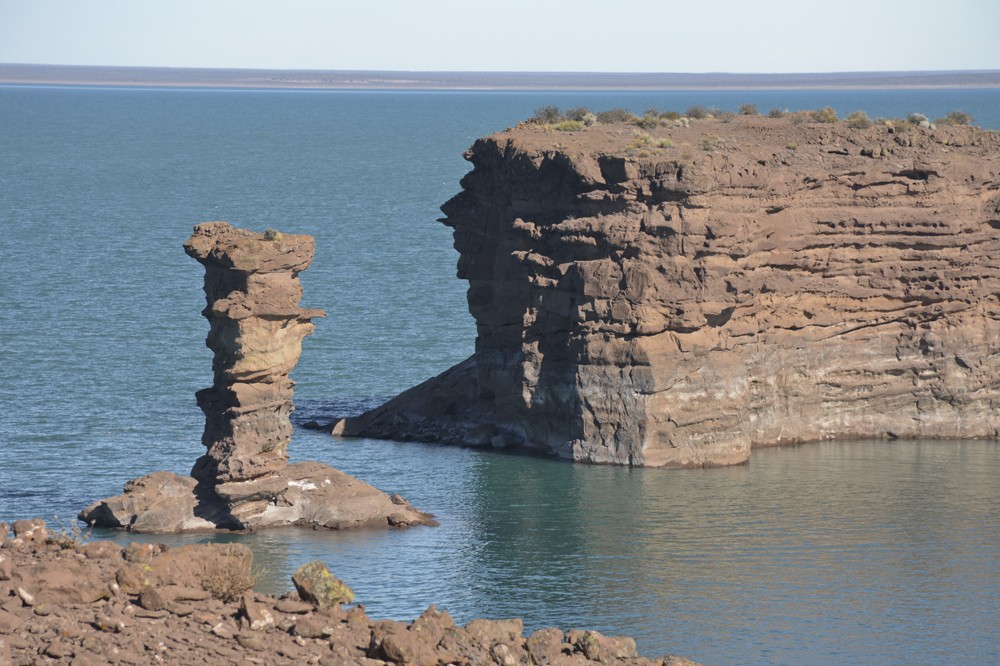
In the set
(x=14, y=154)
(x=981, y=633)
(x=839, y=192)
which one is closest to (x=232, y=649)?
(x=981, y=633)

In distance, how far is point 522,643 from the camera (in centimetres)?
3428

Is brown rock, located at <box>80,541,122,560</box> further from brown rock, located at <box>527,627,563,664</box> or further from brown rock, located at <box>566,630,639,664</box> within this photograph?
brown rock, located at <box>566,630,639,664</box>

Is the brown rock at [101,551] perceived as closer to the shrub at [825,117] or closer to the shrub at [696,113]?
the shrub at [825,117]

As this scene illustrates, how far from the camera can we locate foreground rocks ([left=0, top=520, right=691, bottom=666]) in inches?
1232

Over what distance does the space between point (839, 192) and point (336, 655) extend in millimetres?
33754

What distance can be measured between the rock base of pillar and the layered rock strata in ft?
0.09

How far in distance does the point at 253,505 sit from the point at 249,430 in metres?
2.09

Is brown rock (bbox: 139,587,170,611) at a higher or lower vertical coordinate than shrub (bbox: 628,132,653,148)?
lower

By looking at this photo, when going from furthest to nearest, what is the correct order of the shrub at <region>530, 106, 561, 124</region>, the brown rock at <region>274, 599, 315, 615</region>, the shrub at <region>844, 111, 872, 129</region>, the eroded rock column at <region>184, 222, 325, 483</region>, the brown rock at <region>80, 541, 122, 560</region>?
1. the shrub at <region>530, 106, 561, 124</region>
2. the shrub at <region>844, 111, 872, 129</region>
3. the eroded rock column at <region>184, 222, 325, 483</region>
4. the brown rock at <region>80, 541, 122, 560</region>
5. the brown rock at <region>274, 599, 315, 615</region>

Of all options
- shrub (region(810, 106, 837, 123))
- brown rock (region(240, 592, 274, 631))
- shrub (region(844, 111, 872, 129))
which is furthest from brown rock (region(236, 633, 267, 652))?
shrub (region(810, 106, 837, 123))

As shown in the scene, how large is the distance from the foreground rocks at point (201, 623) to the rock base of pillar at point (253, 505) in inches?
500

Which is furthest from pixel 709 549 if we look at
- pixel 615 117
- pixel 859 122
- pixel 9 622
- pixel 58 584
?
pixel 615 117

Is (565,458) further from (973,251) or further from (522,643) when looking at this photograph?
(522,643)

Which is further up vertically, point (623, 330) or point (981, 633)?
point (623, 330)
